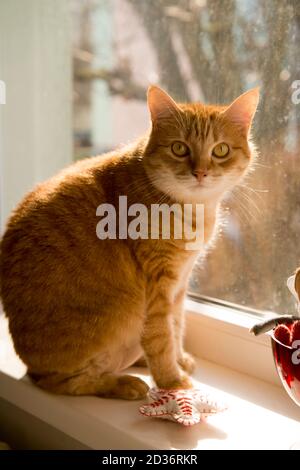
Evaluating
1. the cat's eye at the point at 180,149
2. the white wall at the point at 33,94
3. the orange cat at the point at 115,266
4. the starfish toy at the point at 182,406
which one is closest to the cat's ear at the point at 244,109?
the orange cat at the point at 115,266

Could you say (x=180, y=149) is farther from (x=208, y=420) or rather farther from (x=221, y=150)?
(x=208, y=420)

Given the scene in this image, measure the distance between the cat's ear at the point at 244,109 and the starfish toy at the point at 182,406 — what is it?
0.62m

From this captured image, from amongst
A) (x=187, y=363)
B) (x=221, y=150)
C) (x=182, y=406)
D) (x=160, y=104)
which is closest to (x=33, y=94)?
(x=160, y=104)

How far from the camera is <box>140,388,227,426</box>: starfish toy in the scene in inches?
45.1

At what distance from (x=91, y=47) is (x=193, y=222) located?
2.75ft

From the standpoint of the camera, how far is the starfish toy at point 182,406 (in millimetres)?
1146

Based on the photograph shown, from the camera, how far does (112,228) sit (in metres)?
1.28

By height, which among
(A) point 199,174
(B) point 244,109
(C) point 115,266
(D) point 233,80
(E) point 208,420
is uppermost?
(D) point 233,80

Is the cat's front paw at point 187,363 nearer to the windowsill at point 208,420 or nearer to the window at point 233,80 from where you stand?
the windowsill at point 208,420

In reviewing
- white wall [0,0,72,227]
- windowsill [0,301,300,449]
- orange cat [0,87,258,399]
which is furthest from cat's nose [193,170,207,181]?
white wall [0,0,72,227]

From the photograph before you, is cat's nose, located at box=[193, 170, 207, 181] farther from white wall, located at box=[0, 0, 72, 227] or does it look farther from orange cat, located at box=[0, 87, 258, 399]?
white wall, located at box=[0, 0, 72, 227]

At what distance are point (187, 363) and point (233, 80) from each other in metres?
0.74

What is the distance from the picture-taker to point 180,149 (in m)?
1.30
